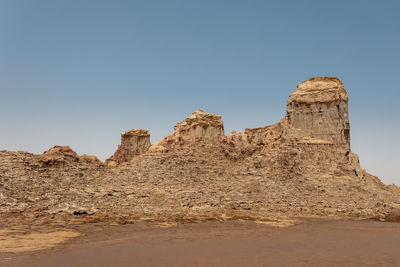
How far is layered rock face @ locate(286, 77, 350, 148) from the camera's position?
42250 millimetres

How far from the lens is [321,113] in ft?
141

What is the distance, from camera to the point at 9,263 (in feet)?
44.8

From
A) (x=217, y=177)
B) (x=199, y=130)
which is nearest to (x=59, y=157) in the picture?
(x=217, y=177)

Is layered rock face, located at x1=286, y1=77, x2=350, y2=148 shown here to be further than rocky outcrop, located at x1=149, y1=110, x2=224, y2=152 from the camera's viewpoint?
Yes

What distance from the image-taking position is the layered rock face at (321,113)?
42250 millimetres

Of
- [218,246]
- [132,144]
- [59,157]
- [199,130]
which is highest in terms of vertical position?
[132,144]

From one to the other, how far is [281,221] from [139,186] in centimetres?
1303

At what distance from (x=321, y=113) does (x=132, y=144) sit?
33577mm

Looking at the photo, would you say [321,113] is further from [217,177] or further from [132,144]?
[132,144]

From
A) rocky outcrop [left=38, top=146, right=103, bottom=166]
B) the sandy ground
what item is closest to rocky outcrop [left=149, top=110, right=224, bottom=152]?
rocky outcrop [left=38, top=146, right=103, bottom=166]

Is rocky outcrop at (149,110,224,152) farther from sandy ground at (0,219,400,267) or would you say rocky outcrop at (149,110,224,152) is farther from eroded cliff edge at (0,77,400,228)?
sandy ground at (0,219,400,267)

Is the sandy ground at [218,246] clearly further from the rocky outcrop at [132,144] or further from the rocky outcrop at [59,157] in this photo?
the rocky outcrop at [132,144]

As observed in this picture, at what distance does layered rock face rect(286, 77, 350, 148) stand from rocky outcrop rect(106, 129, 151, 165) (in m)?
27.9

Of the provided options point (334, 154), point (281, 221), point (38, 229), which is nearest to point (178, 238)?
point (38, 229)
